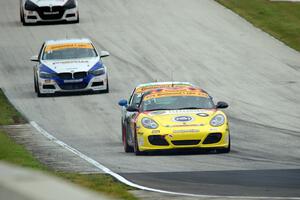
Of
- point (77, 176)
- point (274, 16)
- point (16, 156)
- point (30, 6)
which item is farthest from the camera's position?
point (274, 16)

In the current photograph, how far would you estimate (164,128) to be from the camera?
53.4ft

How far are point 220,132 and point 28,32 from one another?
72.4 feet

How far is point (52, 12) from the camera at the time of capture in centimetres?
3734

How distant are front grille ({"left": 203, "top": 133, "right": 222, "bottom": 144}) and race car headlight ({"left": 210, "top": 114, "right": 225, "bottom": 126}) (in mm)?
215

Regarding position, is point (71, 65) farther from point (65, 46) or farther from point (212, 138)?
point (212, 138)

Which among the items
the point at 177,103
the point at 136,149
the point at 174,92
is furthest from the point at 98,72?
the point at 136,149

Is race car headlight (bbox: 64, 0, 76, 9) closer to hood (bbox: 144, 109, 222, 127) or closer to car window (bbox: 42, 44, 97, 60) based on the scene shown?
car window (bbox: 42, 44, 97, 60)

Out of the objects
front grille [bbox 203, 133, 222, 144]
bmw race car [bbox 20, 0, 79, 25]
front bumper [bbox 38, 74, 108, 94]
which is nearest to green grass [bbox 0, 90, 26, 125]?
front bumper [bbox 38, 74, 108, 94]

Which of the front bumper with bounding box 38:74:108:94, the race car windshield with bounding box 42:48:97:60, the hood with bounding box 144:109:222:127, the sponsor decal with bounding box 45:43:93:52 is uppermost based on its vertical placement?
the hood with bounding box 144:109:222:127

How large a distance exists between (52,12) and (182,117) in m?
21.5

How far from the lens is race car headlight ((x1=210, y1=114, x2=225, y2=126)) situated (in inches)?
644

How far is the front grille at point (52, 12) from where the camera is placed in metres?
37.2

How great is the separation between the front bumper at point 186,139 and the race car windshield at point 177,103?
34.8 inches

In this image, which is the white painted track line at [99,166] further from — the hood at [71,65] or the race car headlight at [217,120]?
the hood at [71,65]
